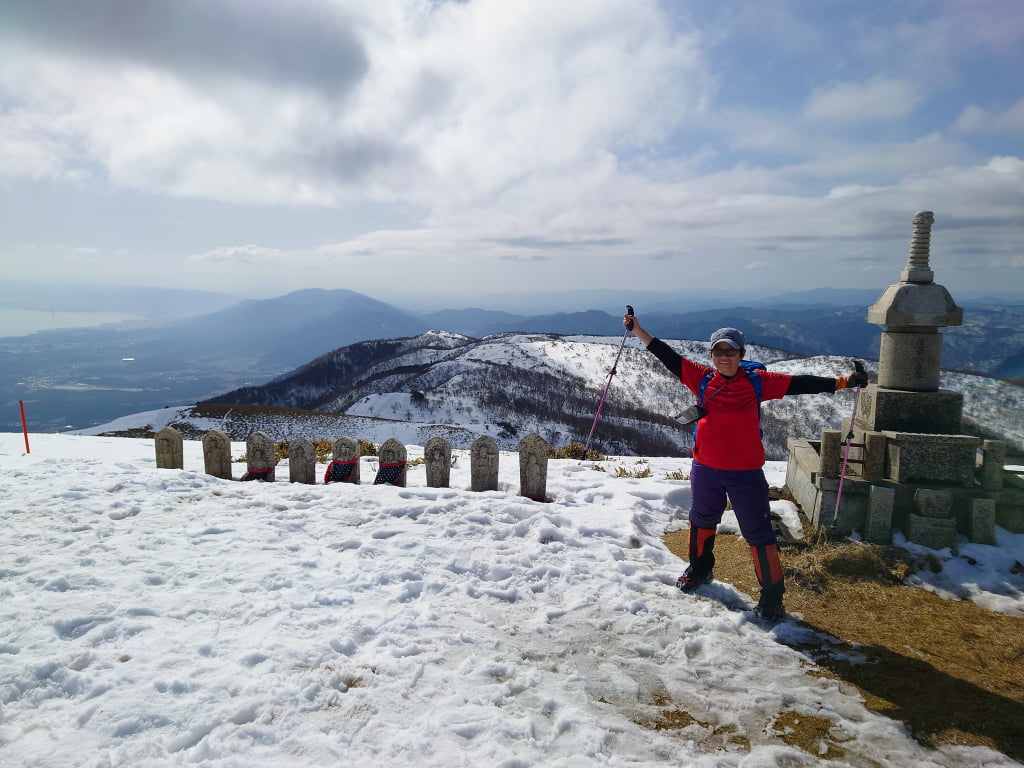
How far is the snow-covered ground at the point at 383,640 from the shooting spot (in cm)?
364

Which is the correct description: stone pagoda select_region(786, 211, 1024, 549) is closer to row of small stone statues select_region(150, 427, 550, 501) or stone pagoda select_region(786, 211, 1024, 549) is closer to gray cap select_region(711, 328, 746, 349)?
gray cap select_region(711, 328, 746, 349)

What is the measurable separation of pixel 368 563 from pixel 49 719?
3.04m

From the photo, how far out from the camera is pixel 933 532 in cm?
659

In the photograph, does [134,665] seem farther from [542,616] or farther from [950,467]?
[950,467]

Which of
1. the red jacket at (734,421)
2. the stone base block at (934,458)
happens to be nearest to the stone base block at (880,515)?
the stone base block at (934,458)

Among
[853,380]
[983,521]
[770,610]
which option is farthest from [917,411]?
[770,610]

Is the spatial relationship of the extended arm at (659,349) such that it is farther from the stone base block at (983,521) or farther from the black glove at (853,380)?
the stone base block at (983,521)

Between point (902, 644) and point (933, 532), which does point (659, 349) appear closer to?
point (902, 644)

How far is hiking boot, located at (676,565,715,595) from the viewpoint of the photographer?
603 cm

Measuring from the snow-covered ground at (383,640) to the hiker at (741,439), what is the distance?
70 centimetres

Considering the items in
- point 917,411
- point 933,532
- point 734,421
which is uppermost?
point 734,421

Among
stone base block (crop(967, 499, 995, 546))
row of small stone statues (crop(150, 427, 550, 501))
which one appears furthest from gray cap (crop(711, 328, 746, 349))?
stone base block (crop(967, 499, 995, 546))

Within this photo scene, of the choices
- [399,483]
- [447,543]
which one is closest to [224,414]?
[399,483]

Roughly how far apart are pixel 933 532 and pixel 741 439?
3390 millimetres
